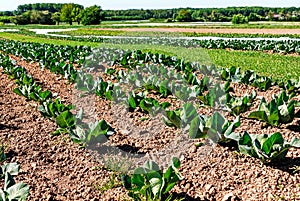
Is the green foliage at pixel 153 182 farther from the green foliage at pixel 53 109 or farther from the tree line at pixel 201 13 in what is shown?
the tree line at pixel 201 13

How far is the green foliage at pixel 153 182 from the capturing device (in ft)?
11.7

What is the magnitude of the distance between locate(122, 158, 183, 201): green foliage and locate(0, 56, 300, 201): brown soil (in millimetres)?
350

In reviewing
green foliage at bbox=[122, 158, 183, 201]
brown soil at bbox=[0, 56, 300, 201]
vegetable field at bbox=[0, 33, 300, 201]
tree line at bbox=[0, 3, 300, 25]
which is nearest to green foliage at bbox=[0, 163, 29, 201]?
vegetable field at bbox=[0, 33, 300, 201]

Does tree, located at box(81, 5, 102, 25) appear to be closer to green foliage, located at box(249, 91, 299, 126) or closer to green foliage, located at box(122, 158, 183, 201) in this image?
green foliage, located at box(249, 91, 299, 126)

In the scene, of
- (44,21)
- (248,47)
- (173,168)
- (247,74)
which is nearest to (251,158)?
(173,168)

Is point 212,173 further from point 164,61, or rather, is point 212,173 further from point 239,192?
point 164,61

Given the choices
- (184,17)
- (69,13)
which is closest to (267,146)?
(184,17)

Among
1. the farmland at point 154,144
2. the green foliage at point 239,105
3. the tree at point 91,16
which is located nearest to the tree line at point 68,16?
the tree at point 91,16

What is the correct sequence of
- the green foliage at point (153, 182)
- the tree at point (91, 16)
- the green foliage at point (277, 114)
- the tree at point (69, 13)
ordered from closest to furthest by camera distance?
the green foliage at point (153, 182) → the green foliage at point (277, 114) → the tree at point (91, 16) → the tree at point (69, 13)

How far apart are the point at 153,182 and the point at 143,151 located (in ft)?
4.97

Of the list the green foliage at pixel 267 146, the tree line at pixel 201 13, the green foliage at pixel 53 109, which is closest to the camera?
the green foliage at pixel 267 146

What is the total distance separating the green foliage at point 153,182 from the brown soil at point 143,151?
13.8 inches

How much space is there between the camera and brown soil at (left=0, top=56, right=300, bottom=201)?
12.9 ft

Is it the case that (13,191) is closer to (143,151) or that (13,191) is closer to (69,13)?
(143,151)
